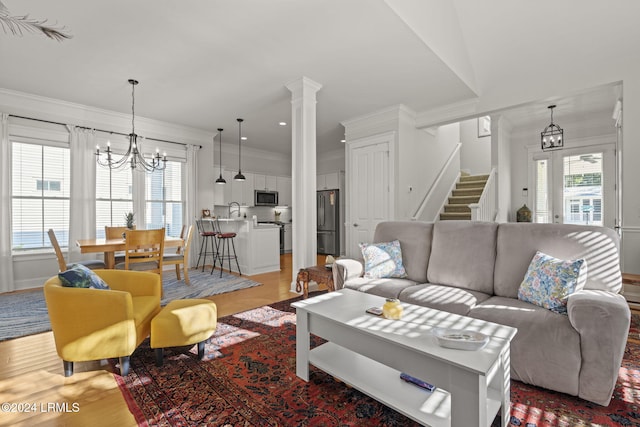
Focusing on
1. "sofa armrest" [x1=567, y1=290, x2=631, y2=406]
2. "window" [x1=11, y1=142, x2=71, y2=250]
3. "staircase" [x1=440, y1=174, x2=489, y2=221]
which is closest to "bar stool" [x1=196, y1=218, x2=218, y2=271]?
"window" [x1=11, y1=142, x2=71, y2=250]

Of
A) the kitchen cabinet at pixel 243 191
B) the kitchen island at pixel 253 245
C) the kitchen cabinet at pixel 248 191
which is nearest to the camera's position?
the kitchen island at pixel 253 245

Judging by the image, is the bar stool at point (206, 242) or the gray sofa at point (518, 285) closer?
the gray sofa at point (518, 285)

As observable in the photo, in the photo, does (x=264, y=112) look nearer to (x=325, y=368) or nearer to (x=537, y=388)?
(x=325, y=368)

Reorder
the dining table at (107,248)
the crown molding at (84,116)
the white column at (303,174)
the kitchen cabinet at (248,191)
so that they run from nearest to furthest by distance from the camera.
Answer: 1. the dining table at (107,248)
2. the white column at (303,174)
3. the crown molding at (84,116)
4. the kitchen cabinet at (248,191)

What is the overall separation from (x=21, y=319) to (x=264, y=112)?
4131 mm

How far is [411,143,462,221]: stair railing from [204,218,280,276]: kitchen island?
2635 millimetres

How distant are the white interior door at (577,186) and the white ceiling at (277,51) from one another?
1.14 m

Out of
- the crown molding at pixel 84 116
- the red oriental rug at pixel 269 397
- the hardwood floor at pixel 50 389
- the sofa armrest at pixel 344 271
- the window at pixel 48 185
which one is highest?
the crown molding at pixel 84 116

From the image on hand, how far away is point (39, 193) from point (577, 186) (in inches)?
370

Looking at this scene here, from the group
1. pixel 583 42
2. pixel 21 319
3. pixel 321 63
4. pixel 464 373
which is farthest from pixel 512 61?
pixel 21 319

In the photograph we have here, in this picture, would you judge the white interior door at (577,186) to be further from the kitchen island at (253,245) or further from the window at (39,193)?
the window at (39,193)

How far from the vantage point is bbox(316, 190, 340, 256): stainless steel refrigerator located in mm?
8031

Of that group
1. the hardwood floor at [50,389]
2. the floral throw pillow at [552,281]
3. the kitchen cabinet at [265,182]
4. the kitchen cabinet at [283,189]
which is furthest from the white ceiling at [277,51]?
the kitchen cabinet at [283,189]

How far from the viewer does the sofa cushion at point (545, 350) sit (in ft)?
5.66
